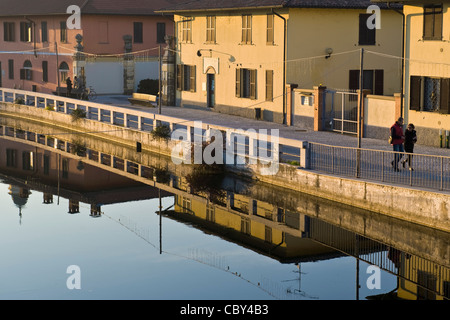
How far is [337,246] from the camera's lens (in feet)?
75.3

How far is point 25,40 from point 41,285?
51854mm

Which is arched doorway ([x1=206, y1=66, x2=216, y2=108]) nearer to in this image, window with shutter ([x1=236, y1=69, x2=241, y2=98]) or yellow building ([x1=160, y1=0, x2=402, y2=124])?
yellow building ([x1=160, y1=0, x2=402, y2=124])

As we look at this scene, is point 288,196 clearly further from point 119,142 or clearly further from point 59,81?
point 59,81

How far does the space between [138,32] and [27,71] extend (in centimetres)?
1077

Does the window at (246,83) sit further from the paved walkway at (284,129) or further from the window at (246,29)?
the window at (246,29)

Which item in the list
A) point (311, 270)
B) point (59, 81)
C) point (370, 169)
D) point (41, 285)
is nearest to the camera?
point (41, 285)

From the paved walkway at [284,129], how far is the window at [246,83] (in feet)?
4.36

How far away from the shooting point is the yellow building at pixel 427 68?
32.8 metres

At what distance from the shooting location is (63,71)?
204ft

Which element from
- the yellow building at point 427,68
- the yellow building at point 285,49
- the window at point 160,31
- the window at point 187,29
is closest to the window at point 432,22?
the yellow building at point 427,68

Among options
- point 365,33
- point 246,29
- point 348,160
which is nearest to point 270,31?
point 246,29

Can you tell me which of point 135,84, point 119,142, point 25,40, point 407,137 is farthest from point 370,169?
point 25,40

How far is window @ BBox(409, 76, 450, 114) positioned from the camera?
32812 millimetres

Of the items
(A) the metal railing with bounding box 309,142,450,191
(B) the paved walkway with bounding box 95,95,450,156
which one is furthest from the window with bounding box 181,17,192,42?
(A) the metal railing with bounding box 309,142,450,191
